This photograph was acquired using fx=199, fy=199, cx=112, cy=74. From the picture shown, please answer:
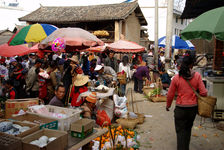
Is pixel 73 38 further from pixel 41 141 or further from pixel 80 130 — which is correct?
pixel 41 141

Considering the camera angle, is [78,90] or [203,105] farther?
[78,90]

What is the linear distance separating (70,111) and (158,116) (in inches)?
155

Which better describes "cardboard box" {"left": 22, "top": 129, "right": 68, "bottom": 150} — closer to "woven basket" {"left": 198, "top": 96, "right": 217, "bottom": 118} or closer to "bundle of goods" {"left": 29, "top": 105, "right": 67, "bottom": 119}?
"bundle of goods" {"left": 29, "top": 105, "right": 67, "bottom": 119}

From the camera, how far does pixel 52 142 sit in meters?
2.17

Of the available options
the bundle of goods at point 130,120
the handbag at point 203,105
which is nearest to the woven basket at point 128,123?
the bundle of goods at point 130,120

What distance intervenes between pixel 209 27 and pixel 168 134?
2830 mm

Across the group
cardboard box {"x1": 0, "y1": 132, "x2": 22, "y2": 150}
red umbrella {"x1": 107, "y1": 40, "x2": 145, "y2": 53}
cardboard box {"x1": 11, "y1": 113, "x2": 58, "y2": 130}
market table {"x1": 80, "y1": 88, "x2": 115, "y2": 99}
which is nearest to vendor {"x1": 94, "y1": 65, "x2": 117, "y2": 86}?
market table {"x1": 80, "y1": 88, "x2": 115, "y2": 99}

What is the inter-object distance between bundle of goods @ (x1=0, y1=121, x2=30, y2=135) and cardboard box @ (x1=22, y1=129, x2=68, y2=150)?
192mm

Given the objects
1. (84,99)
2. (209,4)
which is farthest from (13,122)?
(209,4)

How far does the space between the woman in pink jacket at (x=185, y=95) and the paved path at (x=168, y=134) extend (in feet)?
2.80

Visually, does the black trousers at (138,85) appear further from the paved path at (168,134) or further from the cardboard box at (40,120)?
the cardboard box at (40,120)

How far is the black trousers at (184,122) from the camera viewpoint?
352cm

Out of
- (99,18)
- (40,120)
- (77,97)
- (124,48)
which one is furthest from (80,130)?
(99,18)

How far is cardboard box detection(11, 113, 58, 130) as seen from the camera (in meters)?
2.63
